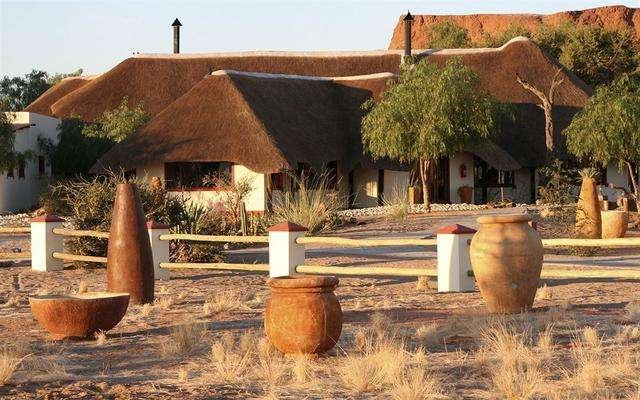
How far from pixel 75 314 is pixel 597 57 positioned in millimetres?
56492

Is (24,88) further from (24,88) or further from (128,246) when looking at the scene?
(128,246)

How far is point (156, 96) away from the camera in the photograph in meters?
49.8

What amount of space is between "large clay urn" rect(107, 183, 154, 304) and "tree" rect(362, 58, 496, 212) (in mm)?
22135

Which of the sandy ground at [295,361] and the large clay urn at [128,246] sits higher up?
the large clay urn at [128,246]

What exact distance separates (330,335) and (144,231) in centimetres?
523

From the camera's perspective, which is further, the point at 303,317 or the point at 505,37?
the point at 505,37

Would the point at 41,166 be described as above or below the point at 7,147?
below

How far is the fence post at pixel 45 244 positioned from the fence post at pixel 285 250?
5.74m

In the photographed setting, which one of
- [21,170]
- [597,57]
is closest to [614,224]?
[21,170]

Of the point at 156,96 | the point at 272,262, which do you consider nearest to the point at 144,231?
the point at 272,262

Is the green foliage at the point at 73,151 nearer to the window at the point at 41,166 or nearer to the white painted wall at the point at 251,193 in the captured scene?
the window at the point at 41,166

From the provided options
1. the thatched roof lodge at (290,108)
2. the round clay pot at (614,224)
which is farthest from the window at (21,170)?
A: the round clay pot at (614,224)

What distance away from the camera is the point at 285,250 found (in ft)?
56.2

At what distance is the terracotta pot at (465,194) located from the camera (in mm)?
42156
